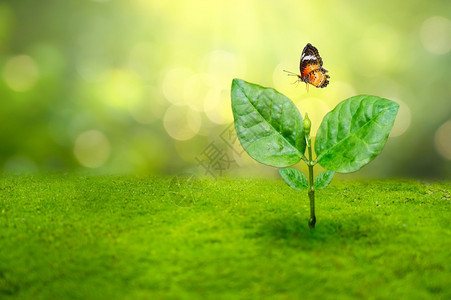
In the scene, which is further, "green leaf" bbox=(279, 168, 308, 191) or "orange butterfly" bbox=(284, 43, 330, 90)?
"orange butterfly" bbox=(284, 43, 330, 90)

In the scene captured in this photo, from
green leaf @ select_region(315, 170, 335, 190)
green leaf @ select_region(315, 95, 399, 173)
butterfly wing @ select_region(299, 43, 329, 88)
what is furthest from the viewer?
butterfly wing @ select_region(299, 43, 329, 88)

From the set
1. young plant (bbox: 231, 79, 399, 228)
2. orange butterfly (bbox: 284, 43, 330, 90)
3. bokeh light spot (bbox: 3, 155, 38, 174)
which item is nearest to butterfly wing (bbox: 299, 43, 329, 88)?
orange butterfly (bbox: 284, 43, 330, 90)

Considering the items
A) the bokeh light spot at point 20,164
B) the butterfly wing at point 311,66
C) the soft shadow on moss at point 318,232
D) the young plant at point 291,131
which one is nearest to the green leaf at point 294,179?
the young plant at point 291,131

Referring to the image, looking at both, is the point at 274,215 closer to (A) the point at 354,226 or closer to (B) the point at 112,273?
(A) the point at 354,226

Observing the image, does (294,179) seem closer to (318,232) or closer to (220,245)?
(318,232)

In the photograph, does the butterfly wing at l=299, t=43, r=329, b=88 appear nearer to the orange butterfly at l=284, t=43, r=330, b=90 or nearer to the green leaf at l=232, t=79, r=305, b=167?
the orange butterfly at l=284, t=43, r=330, b=90

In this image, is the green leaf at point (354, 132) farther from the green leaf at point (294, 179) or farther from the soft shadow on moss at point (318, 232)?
the soft shadow on moss at point (318, 232)

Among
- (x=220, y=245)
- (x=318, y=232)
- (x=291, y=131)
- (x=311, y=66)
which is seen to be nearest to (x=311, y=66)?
(x=311, y=66)
